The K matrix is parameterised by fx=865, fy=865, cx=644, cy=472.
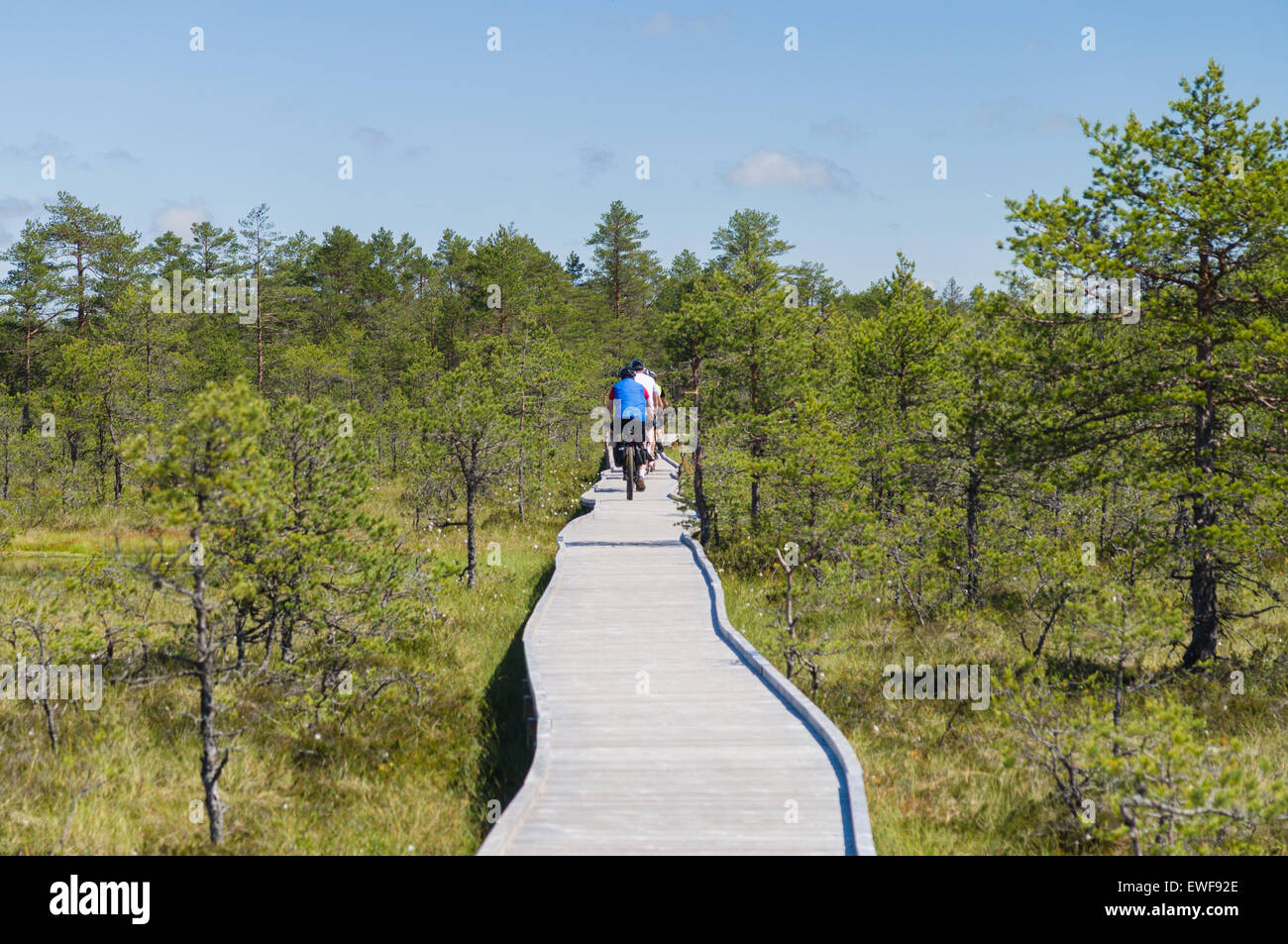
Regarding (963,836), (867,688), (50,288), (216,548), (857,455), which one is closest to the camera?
(963,836)

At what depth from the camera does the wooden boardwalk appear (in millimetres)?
7004

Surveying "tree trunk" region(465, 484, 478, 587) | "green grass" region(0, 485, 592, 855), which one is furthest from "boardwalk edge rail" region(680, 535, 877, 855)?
"tree trunk" region(465, 484, 478, 587)

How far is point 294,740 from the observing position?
1135 centimetres

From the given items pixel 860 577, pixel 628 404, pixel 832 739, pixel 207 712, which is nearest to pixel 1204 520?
pixel 860 577

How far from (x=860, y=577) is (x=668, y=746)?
11906mm

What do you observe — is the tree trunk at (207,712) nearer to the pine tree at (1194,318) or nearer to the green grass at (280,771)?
the green grass at (280,771)

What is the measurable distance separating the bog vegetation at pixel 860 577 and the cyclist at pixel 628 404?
1867mm

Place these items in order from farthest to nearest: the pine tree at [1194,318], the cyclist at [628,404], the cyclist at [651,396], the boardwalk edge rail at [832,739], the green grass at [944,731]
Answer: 1. the cyclist at [651,396]
2. the cyclist at [628,404]
3. the pine tree at [1194,318]
4. the green grass at [944,731]
5. the boardwalk edge rail at [832,739]

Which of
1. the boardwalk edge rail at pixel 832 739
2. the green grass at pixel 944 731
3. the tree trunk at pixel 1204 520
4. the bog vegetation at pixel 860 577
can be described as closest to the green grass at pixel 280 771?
the bog vegetation at pixel 860 577

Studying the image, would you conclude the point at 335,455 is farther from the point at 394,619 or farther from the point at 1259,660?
the point at 1259,660

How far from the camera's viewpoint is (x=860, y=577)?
19.7m

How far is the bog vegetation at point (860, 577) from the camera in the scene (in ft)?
28.5

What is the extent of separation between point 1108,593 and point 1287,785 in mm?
4216

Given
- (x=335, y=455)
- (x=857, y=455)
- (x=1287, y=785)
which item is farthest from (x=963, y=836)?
(x=857, y=455)
